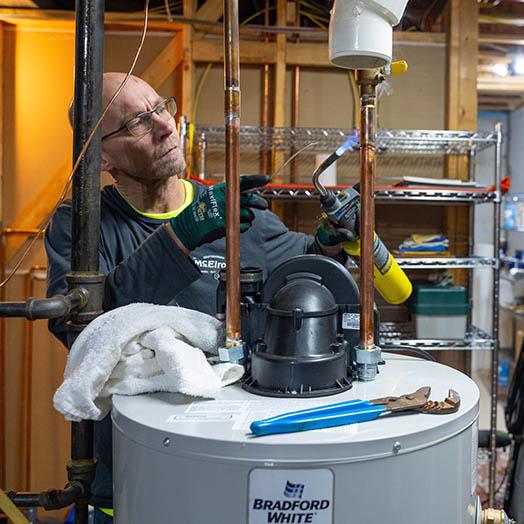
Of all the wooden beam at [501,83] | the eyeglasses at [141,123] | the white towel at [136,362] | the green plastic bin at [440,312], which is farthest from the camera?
the wooden beam at [501,83]

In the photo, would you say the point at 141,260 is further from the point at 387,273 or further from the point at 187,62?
the point at 187,62

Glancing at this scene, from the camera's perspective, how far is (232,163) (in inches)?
25.8

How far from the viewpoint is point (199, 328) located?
68cm

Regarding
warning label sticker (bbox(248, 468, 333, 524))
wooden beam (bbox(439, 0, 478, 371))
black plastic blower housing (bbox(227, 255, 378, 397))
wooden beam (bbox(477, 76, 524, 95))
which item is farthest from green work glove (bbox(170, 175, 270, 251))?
wooden beam (bbox(477, 76, 524, 95))

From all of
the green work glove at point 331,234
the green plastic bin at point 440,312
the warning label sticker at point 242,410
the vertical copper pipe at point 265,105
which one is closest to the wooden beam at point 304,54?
the vertical copper pipe at point 265,105

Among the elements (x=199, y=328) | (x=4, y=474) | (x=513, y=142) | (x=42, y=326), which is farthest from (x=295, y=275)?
(x=513, y=142)

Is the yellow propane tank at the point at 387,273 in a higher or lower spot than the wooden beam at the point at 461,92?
lower

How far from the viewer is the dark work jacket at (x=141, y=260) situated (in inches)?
35.4

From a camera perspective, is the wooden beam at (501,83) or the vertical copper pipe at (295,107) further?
the wooden beam at (501,83)

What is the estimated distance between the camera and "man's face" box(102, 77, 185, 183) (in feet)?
4.18

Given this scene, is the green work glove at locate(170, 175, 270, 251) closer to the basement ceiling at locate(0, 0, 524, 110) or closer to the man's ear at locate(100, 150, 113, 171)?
the man's ear at locate(100, 150, 113, 171)

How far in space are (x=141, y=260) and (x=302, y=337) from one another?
0.39 metres

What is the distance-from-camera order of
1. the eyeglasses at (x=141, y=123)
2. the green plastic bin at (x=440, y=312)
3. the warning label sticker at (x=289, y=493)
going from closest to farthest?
the warning label sticker at (x=289, y=493) → the eyeglasses at (x=141, y=123) → the green plastic bin at (x=440, y=312)

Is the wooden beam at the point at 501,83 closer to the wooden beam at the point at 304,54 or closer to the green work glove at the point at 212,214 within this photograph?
the wooden beam at the point at 304,54
